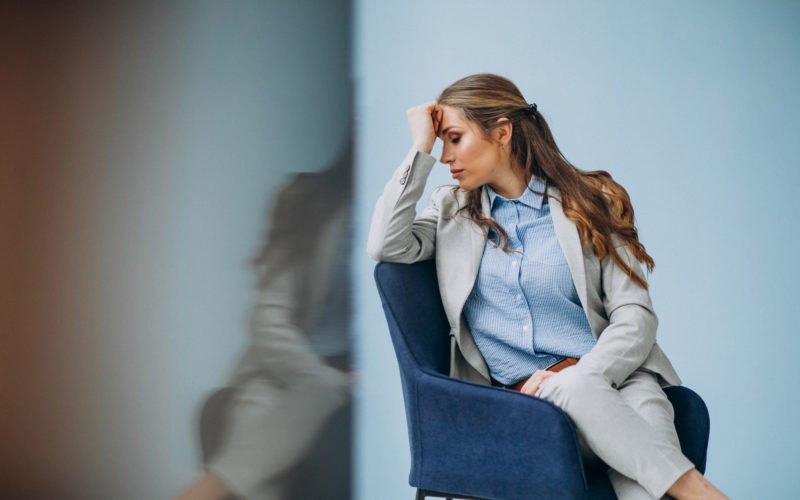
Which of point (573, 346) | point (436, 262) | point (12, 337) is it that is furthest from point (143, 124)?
point (573, 346)

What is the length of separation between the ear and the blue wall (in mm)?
690

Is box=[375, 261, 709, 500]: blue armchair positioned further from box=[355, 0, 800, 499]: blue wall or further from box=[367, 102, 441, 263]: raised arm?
box=[355, 0, 800, 499]: blue wall

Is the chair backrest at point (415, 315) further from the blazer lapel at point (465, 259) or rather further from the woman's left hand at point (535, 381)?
the woman's left hand at point (535, 381)

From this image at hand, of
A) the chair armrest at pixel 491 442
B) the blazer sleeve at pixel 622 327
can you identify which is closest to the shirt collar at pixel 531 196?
the blazer sleeve at pixel 622 327

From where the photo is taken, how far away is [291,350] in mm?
2359

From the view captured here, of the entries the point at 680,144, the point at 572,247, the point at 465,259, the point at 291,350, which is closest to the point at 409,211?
the point at 465,259

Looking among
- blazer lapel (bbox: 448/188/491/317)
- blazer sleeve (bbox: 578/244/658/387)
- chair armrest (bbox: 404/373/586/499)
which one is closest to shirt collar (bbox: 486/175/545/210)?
blazer lapel (bbox: 448/188/491/317)

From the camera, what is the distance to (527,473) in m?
1.46

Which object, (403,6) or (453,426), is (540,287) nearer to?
(453,426)

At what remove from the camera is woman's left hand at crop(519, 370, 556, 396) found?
1.61 m

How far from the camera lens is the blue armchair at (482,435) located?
1432mm

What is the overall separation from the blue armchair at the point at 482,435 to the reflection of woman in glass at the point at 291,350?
731 millimetres

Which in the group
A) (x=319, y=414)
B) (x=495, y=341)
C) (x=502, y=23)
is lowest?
(x=319, y=414)

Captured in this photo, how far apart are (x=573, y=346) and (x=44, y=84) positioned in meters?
1.53
